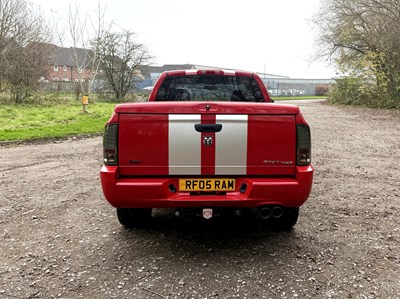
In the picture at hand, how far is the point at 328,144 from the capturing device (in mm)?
10469

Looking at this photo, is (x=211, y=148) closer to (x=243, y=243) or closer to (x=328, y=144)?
(x=243, y=243)

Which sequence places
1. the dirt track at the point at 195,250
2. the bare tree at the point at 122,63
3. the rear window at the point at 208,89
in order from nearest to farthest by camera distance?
the dirt track at the point at 195,250 < the rear window at the point at 208,89 < the bare tree at the point at 122,63

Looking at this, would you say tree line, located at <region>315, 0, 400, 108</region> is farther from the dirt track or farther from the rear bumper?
the rear bumper

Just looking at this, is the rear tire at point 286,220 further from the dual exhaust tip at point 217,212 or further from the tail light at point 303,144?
the tail light at point 303,144

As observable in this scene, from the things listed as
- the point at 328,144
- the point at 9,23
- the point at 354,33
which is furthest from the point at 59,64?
the point at 328,144

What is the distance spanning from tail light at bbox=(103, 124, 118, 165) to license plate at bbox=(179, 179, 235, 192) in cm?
63

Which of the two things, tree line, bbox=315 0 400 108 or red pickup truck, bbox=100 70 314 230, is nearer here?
red pickup truck, bbox=100 70 314 230

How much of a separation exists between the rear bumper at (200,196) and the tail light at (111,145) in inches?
2.5

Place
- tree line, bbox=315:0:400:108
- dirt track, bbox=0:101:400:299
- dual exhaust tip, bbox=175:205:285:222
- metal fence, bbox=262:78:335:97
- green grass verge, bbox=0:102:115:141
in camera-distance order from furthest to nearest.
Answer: metal fence, bbox=262:78:335:97, tree line, bbox=315:0:400:108, green grass verge, bbox=0:102:115:141, dual exhaust tip, bbox=175:205:285:222, dirt track, bbox=0:101:400:299

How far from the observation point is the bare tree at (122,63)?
3409 centimetres

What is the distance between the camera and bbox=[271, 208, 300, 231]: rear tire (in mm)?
3904

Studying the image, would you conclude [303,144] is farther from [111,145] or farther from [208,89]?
[208,89]

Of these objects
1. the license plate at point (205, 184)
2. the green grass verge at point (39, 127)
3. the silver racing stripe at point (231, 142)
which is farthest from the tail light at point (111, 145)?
the green grass verge at point (39, 127)

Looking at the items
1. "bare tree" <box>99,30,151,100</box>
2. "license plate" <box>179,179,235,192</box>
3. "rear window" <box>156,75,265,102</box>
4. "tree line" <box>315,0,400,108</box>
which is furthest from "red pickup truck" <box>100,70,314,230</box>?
"bare tree" <box>99,30,151,100</box>
